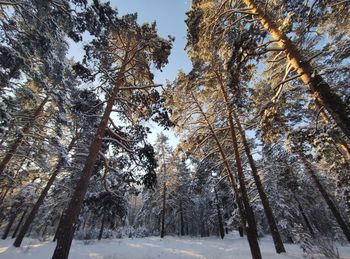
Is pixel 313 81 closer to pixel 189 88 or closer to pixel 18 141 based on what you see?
pixel 189 88

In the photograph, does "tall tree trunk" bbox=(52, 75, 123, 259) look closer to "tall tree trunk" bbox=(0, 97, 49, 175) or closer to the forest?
the forest

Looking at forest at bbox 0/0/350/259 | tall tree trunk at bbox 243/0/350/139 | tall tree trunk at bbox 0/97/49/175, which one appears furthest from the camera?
tall tree trunk at bbox 0/97/49/175

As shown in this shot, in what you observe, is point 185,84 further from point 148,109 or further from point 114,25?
point 114,25

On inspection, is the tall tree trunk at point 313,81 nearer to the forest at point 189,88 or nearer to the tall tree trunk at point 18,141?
the forest at point 189,88

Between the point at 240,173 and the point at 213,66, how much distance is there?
5189 millimetres

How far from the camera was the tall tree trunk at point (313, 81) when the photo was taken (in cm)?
415

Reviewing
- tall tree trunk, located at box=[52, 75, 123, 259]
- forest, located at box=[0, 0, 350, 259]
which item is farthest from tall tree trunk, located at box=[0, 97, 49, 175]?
tall tree trunk, located at box=[52, 75, 123, 259]

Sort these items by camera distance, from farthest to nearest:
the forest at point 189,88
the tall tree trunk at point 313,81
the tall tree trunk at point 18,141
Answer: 1. the tall tree trunk at point 18,141
2. the forest at point 189,88
3. the tall tree trunk at point 313,81

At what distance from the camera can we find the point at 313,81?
15.3 feet

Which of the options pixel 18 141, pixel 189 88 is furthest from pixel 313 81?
pixel 18 141

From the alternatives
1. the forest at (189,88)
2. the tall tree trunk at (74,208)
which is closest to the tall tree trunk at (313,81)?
the forest at (189,88)

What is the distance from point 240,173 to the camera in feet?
30.8

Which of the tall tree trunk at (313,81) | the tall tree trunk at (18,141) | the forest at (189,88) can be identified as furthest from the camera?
the tall tree trunk at (18,141)

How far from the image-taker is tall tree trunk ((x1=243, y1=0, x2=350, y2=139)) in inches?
163
